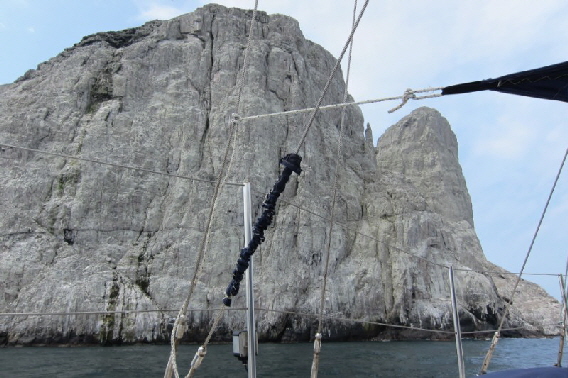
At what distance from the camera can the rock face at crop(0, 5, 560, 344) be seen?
38.9 m

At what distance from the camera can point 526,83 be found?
4.61 meters

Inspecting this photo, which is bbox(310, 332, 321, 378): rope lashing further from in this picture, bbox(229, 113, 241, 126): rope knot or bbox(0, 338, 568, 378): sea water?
bbox(0, 338, 568, 378): sea water

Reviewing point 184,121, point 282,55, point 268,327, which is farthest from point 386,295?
point 282,55

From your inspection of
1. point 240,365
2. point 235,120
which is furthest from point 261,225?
point 240,365

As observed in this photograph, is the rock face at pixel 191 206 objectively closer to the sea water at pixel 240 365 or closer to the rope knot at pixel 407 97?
the sea water at pixel 240 365

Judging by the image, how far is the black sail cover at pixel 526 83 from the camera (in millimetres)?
4438

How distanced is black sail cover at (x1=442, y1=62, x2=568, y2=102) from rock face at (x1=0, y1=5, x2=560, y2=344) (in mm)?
29860

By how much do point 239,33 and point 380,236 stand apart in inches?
1268

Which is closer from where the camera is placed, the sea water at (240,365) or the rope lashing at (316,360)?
the rope lashing at (316,360)

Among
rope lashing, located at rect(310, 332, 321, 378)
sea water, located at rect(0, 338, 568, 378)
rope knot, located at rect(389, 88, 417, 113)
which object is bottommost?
sea water, located at rect(0, 338, 568, 378)

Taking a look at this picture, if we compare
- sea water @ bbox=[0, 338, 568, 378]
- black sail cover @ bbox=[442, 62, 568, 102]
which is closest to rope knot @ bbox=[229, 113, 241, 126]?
black sail cover @ bbox=[442, 62, 568, 102]

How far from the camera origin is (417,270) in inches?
→ 1930

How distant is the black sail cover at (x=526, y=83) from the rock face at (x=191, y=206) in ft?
98.0

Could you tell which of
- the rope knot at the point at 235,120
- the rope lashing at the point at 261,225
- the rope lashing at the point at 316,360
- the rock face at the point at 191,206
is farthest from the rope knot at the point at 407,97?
the rock face at the point at 191,206
